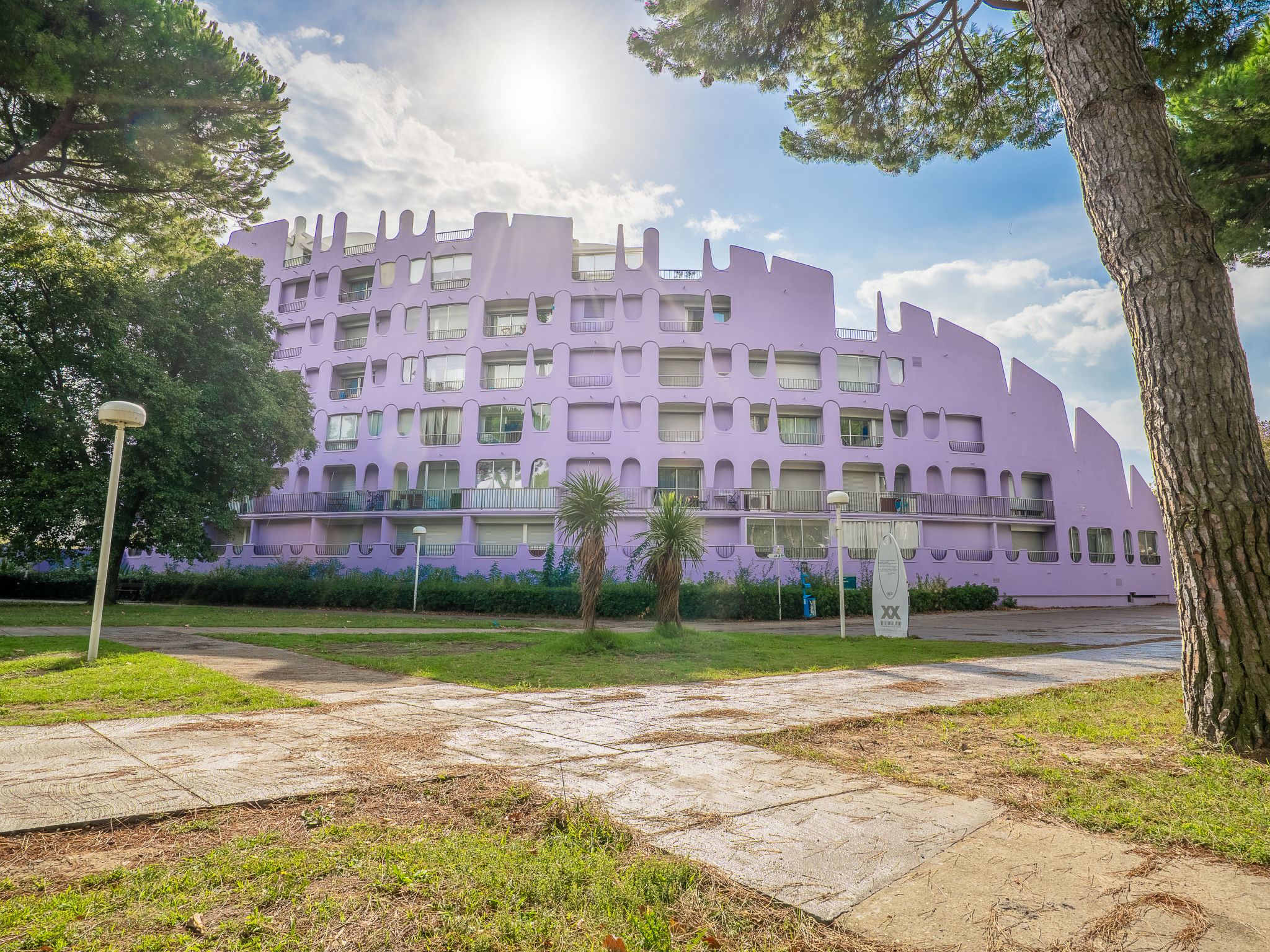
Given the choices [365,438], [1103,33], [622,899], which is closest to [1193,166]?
[1103,33]

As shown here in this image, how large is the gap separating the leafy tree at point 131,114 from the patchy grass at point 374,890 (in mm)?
11277

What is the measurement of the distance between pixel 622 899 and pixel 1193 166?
44.5 feet

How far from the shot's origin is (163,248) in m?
12.8

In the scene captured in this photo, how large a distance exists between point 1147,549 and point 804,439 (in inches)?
890

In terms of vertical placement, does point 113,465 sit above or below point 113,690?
above

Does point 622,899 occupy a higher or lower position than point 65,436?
lower

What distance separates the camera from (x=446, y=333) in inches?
1455

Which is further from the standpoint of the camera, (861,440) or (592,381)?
(861,440)

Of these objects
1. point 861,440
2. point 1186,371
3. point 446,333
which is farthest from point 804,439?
point 1186,371

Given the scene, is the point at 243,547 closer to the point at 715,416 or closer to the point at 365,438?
the point at 365,438

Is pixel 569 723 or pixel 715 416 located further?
pixel 715 416

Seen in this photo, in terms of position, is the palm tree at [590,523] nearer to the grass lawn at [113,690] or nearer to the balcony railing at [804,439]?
the grass lawn at [113,690]

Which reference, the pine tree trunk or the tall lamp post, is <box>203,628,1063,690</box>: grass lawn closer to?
the tall lamp post

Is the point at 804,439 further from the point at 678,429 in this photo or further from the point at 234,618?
the point at 234,618
